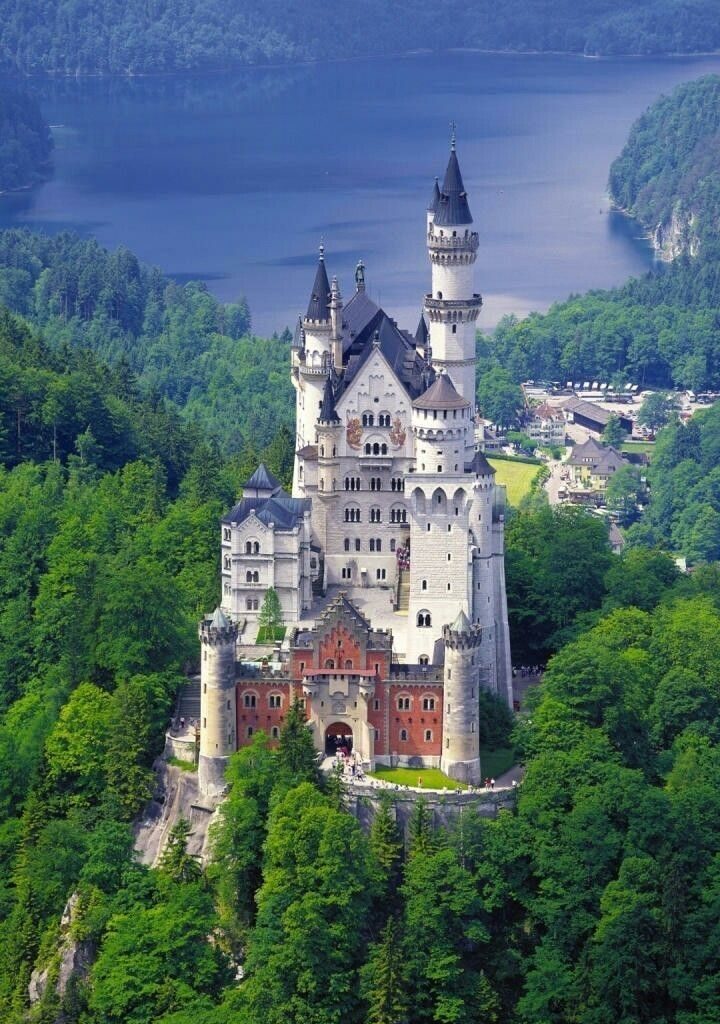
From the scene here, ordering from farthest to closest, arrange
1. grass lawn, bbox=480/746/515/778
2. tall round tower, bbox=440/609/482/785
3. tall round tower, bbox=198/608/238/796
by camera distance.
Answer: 1. grass lawn, bbox=480/746/515/778
2. tall round tower, bbox=198/608/238/796
3. tall round tower, bbox=440/609/482/785

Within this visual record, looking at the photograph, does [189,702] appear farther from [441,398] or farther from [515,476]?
[515,476]

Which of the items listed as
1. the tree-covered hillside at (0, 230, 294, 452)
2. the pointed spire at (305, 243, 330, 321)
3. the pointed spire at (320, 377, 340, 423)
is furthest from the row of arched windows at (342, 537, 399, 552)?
the tree-covered hillside at (0, 230, 294, 452)

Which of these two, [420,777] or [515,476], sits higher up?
[515,476]

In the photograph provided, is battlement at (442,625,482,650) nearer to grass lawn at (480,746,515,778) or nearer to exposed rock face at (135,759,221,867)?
grass lawn at (480,746,515,778)

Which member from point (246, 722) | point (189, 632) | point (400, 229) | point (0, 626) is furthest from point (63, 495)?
point (400, 229)

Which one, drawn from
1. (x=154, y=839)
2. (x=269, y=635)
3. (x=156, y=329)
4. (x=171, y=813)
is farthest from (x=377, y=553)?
(x=156, y=329)
